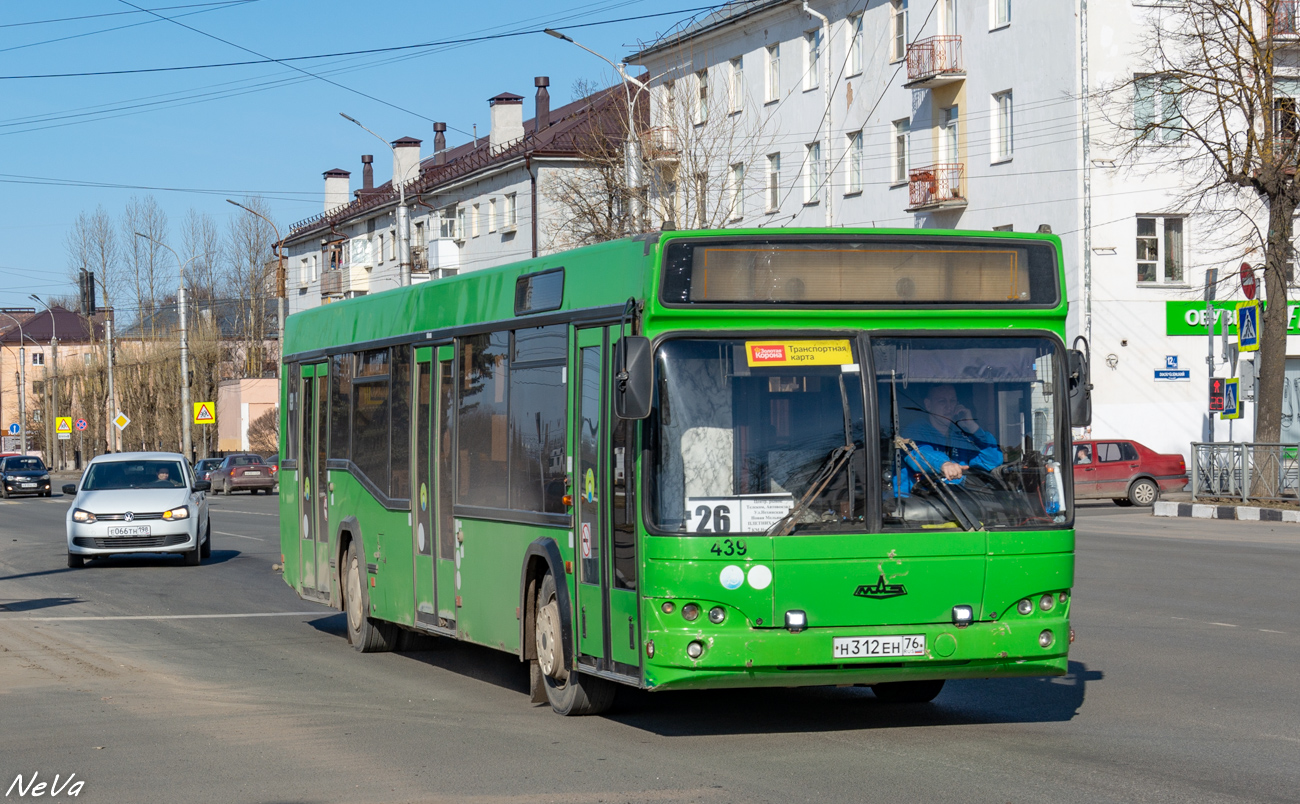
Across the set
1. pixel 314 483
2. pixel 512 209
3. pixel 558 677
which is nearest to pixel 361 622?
pixel 314 483

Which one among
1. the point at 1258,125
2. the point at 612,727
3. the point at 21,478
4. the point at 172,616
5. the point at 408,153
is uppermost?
the point at 408,153

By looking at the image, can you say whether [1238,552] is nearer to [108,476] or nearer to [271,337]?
[108,476]

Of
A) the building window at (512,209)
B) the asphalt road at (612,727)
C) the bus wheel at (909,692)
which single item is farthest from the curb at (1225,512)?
the building window at (512,209)

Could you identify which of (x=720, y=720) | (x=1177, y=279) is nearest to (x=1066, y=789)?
(x=720, y=720)

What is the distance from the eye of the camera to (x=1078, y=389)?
856 centimetres

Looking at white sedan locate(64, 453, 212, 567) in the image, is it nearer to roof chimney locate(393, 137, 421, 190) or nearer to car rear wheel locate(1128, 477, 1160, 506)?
car rear wheel locate(1128, 477, 1160, 506)

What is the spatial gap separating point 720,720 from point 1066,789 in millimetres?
2577

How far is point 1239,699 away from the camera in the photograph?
9.73m

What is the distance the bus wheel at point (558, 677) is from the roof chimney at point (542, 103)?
62.8 meters

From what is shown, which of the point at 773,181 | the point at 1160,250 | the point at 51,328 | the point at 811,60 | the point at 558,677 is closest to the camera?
the point at 558,677

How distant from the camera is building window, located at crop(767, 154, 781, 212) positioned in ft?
168

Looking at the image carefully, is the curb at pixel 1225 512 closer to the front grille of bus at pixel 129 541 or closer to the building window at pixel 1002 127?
the building window at pixel 1002 127
